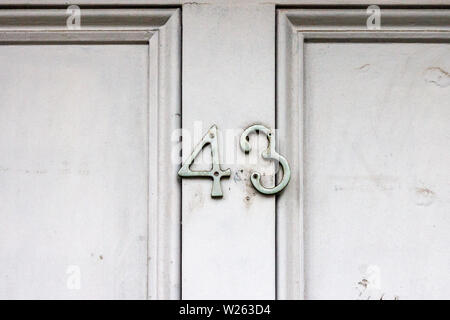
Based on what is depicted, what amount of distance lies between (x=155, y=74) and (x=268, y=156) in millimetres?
250

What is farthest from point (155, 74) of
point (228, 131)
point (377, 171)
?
point (377, 171)

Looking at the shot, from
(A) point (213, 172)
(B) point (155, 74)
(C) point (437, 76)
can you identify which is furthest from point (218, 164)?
(C) point (437, 76)

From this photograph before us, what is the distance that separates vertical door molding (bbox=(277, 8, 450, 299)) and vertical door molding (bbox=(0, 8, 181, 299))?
18 cm

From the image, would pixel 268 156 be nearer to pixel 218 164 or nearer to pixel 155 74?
pixel 218 164

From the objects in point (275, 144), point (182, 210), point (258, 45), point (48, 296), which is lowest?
point (48, 296)

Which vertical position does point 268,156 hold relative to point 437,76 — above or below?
below

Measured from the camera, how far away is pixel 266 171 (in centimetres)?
126

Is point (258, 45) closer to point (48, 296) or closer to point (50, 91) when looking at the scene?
point (50, 91)

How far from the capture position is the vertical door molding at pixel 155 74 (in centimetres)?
127

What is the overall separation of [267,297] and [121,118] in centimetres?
41

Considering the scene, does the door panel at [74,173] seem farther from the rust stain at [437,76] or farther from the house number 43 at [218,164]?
the rust stain at [437,76]

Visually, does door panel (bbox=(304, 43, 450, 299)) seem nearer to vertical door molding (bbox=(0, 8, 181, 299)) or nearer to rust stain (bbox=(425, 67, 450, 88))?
rust stain (bbox=(425, 67, 450, 88))

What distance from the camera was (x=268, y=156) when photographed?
1258mm

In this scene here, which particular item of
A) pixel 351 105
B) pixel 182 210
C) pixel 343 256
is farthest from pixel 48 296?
pixel 351 105
